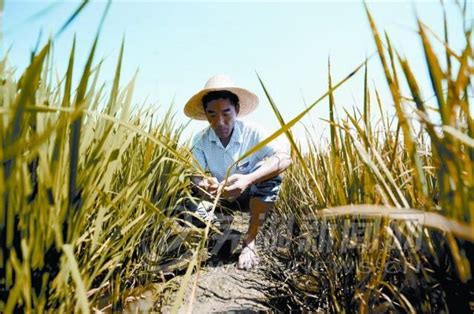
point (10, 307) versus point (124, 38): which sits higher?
point (124, 38)

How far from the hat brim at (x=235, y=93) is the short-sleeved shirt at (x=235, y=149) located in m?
0.19

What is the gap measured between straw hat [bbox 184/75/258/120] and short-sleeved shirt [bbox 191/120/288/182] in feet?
0.64

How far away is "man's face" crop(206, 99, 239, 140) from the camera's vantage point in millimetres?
2191

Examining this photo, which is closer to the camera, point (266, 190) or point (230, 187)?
point (230, 187)

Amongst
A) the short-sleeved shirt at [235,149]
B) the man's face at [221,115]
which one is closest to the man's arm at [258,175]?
the short-sleeved shirt at [235,149]

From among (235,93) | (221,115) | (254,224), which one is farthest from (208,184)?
(235,93)

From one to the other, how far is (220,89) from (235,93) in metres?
0.18

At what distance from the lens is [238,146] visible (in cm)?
228

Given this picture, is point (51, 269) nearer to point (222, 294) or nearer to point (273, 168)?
point (222, 294)

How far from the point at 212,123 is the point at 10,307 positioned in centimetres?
190

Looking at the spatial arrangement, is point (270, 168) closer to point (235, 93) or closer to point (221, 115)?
point (221, 115)

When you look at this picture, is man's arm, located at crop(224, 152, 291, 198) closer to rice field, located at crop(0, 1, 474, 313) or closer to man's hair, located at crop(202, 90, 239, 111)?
man's hair, located at crop(202, 90, 239, 111)

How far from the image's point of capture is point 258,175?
194 cm

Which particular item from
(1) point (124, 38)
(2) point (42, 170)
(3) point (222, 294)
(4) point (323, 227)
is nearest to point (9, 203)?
(2) point (42, 170)
